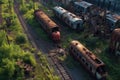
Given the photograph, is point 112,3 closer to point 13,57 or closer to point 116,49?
point 116,49

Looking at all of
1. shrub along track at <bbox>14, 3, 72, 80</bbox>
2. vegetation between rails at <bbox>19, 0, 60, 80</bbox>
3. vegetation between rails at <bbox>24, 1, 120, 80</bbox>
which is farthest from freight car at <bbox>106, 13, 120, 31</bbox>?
vegetation between rails at <bbox>19, 0, 60, 80</bbox>

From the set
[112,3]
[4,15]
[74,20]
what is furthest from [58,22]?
[112,3]

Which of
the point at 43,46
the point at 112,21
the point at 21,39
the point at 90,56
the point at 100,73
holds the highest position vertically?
the point at 112,21

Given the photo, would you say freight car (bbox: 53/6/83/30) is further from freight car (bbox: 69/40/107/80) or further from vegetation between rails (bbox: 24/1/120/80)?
freight car (bbox: 69/40/107/80)

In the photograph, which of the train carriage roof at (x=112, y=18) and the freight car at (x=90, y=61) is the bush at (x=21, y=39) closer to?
the freight car at (x=90, y=61)

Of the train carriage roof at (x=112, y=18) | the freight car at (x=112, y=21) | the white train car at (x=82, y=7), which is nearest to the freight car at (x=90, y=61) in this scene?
the freight car at (x=112, y=21)

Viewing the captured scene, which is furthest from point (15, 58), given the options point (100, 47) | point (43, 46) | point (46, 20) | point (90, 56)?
point (100, 47)

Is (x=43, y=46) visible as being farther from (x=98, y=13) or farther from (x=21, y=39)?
(x=98, y=13)

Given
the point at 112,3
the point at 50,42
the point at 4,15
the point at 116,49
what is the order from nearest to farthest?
1. the point at 116,49
2. the point at 50,42
3. the point at 4,15
4. the point at 112,3
